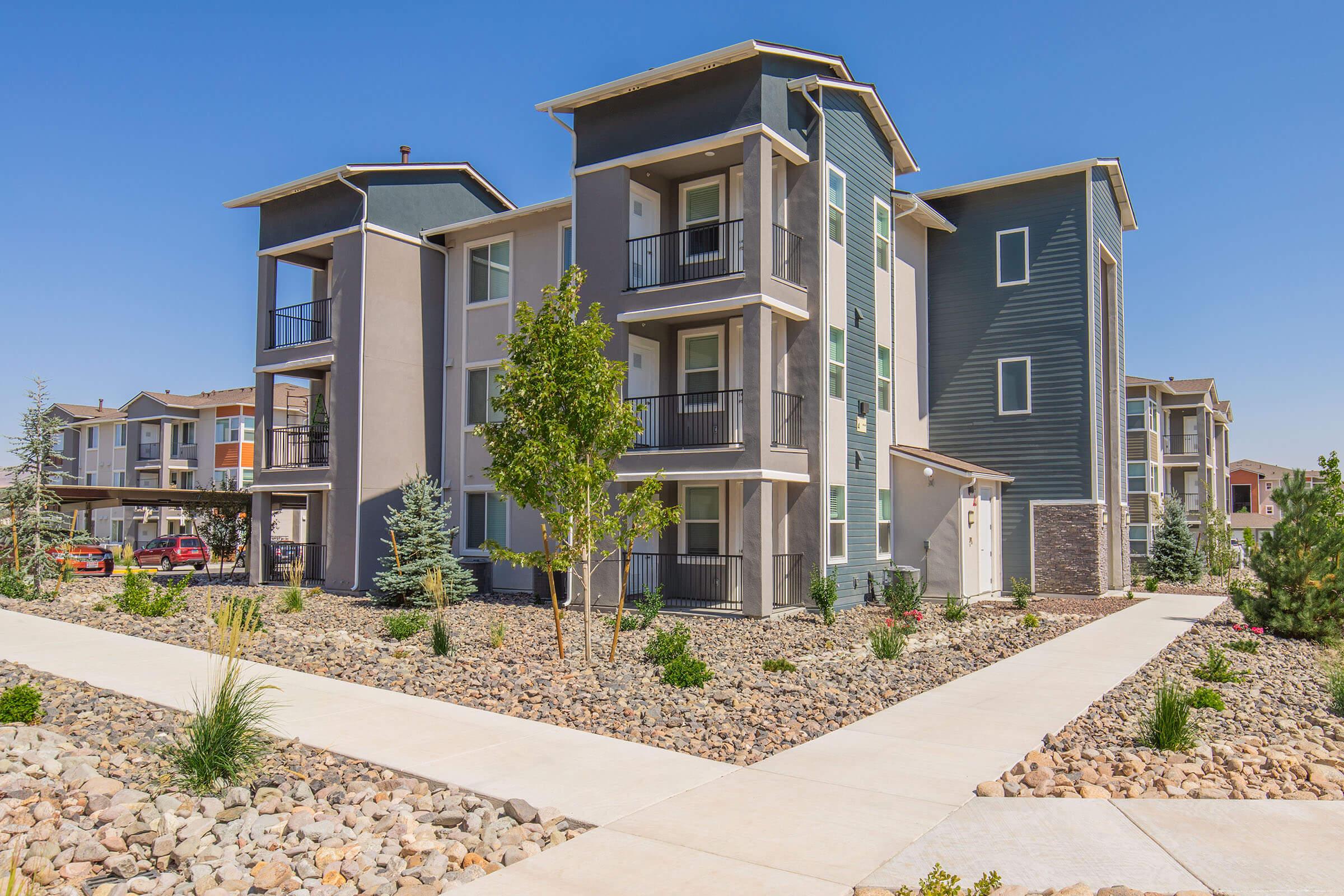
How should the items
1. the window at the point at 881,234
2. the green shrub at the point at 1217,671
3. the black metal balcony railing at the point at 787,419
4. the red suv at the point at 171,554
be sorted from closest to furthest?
the green shrub at the point at 1217,671
the black metal balcony railing at the point at 787,419
the window at the point at 881,234
the red suv at the point at 171,554

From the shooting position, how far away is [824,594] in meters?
16.5

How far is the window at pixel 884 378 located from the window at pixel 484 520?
9164 millimetres

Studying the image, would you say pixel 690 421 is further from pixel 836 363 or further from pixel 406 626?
pixel 406 626

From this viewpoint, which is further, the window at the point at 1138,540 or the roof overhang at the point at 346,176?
the window at the point at 1138,540

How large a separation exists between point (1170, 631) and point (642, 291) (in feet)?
36.9

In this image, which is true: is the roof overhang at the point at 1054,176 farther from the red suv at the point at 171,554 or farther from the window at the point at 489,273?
the red suv at the point at 171,554

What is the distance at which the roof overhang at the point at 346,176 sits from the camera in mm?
21391

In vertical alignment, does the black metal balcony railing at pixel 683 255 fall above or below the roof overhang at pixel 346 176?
below

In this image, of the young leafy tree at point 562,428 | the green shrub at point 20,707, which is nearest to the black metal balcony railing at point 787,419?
the young leafy tree at point 562,428

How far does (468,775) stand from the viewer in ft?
22.2

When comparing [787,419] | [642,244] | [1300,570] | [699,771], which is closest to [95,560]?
[642,244]

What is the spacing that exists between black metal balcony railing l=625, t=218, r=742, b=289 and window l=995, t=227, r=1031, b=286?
8289mm

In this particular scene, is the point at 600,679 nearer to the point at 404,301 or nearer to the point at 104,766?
the point at 104,766

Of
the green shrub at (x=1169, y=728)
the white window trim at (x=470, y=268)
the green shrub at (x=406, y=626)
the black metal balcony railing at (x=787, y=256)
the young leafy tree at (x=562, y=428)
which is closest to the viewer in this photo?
the green shrub at (x=1169, y=728)
